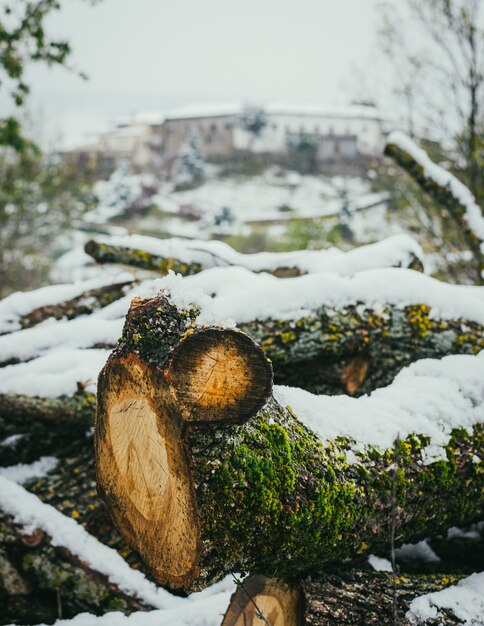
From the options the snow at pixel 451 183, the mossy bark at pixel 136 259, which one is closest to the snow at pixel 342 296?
the mossy bark at pixel 136 259

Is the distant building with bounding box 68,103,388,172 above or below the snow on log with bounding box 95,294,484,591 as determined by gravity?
below

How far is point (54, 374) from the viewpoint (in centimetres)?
364

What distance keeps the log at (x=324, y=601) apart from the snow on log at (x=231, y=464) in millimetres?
126

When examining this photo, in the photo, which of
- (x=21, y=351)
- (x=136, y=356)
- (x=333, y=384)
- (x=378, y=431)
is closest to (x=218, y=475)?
(x=136, y=356)

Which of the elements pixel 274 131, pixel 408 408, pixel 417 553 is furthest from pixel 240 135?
pixel 408 408

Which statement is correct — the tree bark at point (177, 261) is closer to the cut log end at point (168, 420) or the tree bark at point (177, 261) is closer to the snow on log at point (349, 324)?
the snow on log at point (349, 324)

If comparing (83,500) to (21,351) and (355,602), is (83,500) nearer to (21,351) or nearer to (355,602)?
(21,351)

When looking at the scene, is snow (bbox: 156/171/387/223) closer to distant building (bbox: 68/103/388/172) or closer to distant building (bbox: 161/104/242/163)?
distant building (bbox: 68/103/388/172)

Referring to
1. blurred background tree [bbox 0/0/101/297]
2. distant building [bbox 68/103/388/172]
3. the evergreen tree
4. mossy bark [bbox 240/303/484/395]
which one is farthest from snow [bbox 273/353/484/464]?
distant building [bbox 68/103/388/172]

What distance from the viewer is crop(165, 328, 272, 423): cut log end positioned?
5.46 ft

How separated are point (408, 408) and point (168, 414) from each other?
4.66ft

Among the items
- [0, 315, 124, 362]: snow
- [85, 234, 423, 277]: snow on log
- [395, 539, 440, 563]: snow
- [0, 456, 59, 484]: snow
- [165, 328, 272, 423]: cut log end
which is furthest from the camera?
[85, 234, 423, 277]: snow on log

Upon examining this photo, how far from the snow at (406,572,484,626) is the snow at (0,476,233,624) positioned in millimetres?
1280

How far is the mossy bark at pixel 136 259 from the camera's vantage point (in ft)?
15.6
